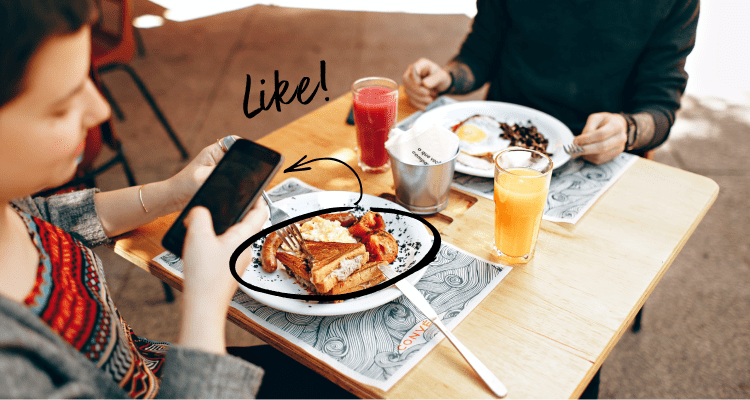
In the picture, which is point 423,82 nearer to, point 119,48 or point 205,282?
point 205,282

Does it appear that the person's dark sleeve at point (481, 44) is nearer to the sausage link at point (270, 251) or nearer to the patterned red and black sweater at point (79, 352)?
the sausage link at point (270, 251)

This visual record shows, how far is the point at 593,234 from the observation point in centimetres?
111

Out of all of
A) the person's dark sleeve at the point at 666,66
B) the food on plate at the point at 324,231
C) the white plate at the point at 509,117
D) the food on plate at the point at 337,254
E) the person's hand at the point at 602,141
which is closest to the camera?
the food on plate at the point at 337,254

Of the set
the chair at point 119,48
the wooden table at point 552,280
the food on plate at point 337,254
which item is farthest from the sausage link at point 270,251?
the chair at point 119,48

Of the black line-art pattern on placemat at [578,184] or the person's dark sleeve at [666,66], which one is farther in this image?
the person's dark sleeve at [666,66]

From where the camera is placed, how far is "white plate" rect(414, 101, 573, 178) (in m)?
1.42

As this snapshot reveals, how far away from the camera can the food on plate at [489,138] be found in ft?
4.57

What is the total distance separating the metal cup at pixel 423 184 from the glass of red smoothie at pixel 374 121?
19cm

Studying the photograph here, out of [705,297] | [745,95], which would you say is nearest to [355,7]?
[745,95]

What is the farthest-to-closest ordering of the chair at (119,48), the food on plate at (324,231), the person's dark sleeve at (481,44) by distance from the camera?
the chair at (119,48)
the person's dark sleeve at (481,44)
the food on plate at (324,231)

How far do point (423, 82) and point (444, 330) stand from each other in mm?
1035

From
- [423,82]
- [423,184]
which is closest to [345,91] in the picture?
[423,82]

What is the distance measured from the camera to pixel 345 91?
405 centimetres

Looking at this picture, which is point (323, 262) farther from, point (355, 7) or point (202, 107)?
point (355, 7)
